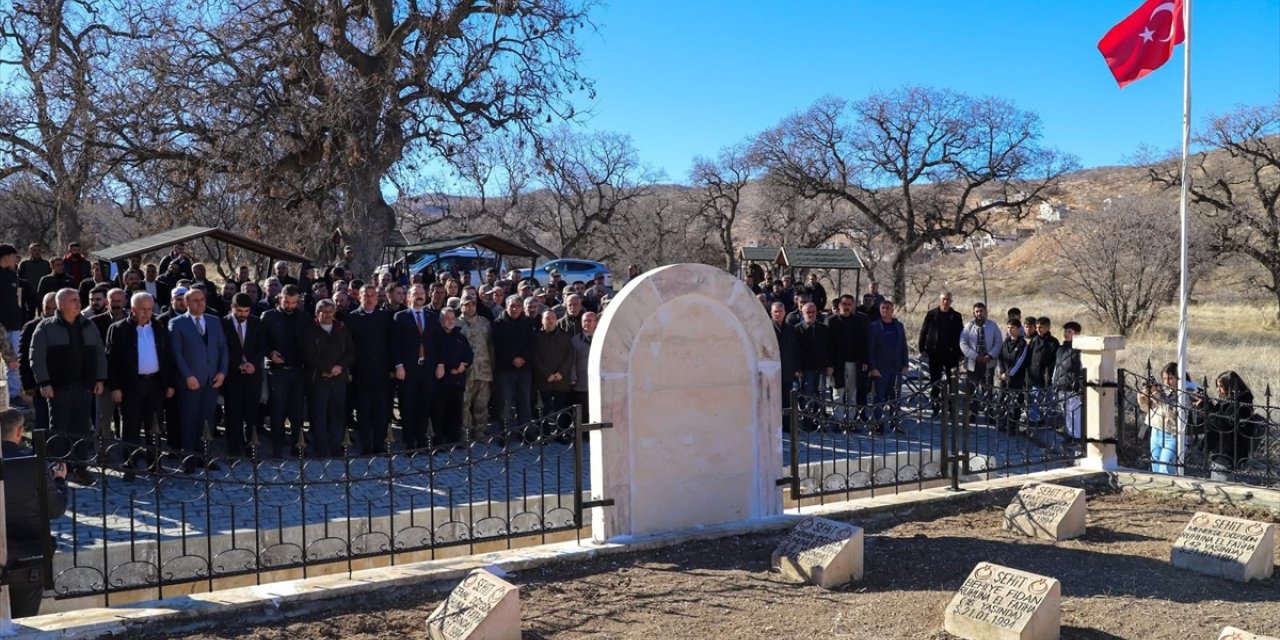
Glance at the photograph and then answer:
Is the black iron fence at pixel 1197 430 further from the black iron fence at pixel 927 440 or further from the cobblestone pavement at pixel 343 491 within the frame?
the cobblestone pavement at pixel 343 491

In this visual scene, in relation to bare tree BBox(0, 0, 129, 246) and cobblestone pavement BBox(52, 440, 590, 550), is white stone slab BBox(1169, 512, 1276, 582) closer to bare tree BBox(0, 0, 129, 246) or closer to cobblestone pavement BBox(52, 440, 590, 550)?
cobblestone pavement BBox(52, 440, 590, 550)

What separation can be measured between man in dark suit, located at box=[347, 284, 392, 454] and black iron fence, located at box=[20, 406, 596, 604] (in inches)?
22.2

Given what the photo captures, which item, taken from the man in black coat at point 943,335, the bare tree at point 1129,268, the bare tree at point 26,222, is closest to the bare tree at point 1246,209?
the bare tree at point 1129,268

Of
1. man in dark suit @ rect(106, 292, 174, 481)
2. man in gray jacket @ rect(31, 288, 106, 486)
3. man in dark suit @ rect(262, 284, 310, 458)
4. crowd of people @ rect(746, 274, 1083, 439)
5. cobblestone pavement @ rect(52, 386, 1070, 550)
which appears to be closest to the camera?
cobblestone pavement @ rect(52, 386, 1070, 550)

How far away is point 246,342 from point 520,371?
2962 mm

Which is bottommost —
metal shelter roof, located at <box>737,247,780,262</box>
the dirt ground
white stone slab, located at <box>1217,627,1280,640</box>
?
the dirt ground

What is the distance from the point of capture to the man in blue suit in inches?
354

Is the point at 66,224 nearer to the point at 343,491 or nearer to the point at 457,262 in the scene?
the point at 457,262

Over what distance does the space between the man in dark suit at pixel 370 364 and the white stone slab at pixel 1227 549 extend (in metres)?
7.16

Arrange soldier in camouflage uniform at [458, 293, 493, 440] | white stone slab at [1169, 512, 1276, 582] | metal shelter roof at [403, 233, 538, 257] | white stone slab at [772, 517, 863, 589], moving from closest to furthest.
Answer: white stone slab at [772, 517, 863, 589], white stone slab at [1169, 512, 1276, 582], soldier in camouflage uniform at [458, 293, 493, 440], metal shelter roof at [403, 233, 538, 257]

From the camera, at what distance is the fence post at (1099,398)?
900cm

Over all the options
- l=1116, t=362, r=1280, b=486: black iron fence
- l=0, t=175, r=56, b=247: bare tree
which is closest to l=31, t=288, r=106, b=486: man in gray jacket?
l=1116, t=362, r=1280, b=486: black iron fence

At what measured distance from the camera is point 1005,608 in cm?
518

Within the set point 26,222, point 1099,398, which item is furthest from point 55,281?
point 26,222
